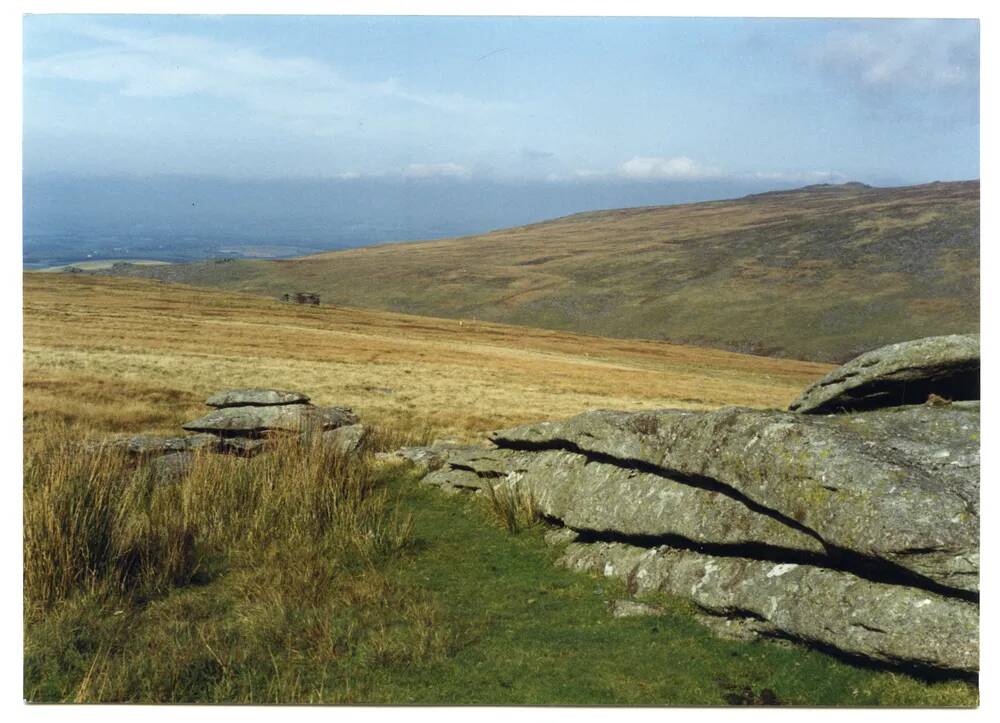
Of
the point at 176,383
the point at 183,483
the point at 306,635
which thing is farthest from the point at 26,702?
the point at 176,383

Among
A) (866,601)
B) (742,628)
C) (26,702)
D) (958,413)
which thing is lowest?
(26,702)

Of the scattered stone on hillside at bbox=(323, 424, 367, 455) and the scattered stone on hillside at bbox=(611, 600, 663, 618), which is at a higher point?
the scattered stone on hillside at bbox=(323, 424, 367, 455)

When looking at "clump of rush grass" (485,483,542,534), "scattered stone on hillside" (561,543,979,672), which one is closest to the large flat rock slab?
"clump of rush grass" (485,483,542,534)

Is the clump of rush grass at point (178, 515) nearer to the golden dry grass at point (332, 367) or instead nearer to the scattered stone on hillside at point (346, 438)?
the scattered stone on hillside at point (346, 438)

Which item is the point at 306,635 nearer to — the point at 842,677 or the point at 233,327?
the point at 842,677

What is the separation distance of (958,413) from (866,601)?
290 cm

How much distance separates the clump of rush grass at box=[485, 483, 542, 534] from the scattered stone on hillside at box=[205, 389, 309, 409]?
7418 millimetres

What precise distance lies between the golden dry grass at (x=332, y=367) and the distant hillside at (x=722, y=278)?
1649 cm

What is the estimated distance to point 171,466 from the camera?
51.3ft

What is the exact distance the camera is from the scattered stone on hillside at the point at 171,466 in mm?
14812

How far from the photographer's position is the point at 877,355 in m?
11.5

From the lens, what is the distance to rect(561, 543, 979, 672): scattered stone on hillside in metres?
7.96

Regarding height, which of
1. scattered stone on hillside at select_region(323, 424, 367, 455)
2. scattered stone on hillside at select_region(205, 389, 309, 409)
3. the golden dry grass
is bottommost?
the golden dry grass

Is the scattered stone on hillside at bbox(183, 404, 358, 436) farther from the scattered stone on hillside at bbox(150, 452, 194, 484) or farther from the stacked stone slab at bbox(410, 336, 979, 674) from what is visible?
the stacked stone slab at bbox(410, 336, 979, 674)
